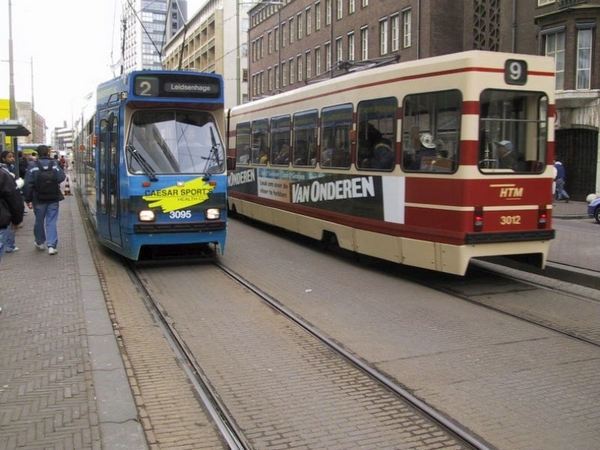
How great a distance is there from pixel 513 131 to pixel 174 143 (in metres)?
5.10

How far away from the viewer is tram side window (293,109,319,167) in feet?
39.9

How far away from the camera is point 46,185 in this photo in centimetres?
1103

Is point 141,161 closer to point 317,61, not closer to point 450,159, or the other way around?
point 450,159

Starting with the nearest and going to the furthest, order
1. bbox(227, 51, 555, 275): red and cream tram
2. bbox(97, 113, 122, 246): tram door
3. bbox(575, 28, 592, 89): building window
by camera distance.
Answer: bbox(227, 51, 555, 275): red and cream tram, bbox(97, 113, 122, 246): tram door, bbox(575, 28, 592, 89): building window

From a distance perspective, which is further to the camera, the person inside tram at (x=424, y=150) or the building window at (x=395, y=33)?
the building window at (x=395, y=33)

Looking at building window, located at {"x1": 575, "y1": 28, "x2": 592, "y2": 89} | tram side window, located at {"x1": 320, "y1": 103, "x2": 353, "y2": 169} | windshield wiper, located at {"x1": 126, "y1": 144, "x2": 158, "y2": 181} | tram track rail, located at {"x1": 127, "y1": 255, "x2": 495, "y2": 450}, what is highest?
→ building window, located at {"x1": 575, "y1": 28, "x2": 592, "y2": 89}

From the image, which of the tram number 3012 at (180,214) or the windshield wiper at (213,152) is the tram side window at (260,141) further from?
the tram number 3012 at (180,214)

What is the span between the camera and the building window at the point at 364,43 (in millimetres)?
45375

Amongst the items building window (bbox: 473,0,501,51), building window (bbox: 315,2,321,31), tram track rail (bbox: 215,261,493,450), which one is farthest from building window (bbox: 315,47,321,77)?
tram track rail (bbox: 215,261,493,450)

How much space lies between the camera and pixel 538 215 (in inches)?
346

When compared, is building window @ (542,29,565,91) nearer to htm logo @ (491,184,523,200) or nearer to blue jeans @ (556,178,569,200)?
blue jeans @ (556,178,569,200)

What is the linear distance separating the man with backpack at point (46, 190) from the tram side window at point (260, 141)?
522 cm

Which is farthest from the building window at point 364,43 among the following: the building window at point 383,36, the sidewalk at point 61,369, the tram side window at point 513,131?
the sidewalk at point 61,369

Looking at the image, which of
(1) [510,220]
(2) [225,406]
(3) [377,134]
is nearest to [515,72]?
(1) [510,220]
